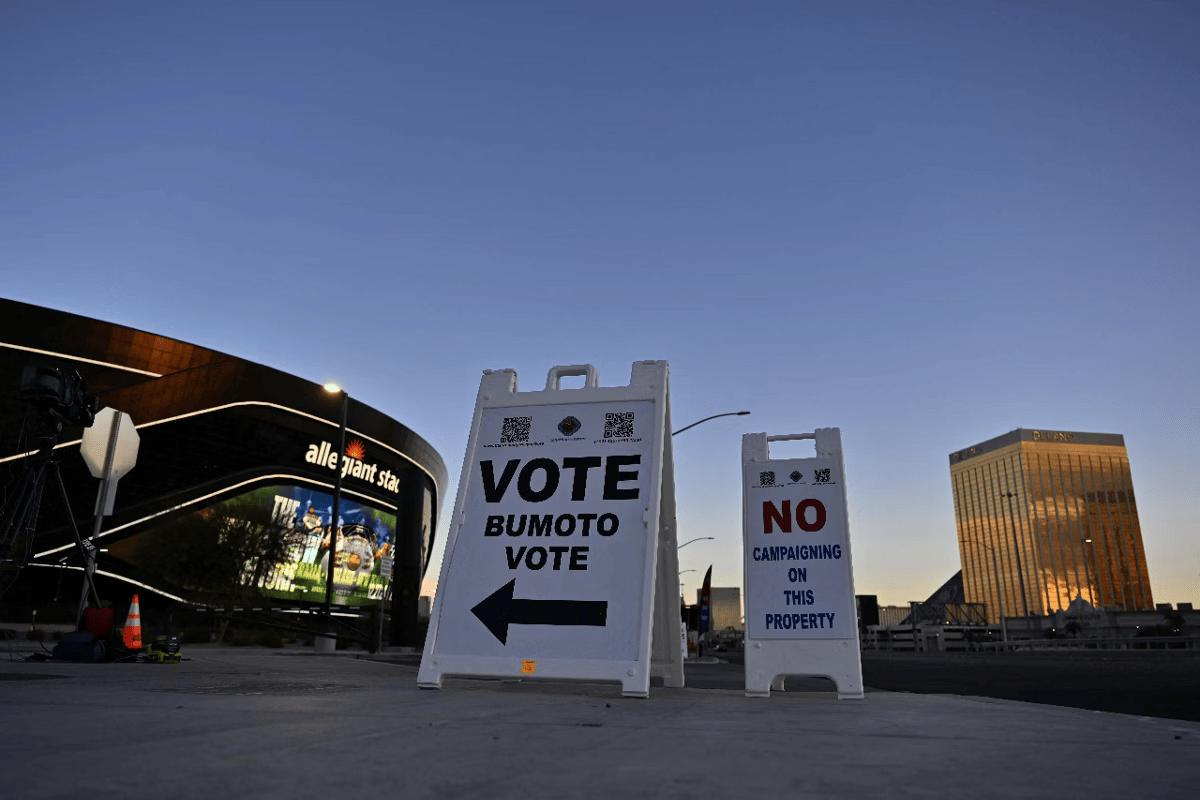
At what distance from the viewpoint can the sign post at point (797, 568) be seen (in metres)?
7.26

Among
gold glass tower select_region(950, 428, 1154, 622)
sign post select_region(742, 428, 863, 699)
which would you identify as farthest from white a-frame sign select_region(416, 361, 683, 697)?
gold glass tower select_region(950, 428, 1154, 622)

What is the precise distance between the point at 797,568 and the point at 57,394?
939cm

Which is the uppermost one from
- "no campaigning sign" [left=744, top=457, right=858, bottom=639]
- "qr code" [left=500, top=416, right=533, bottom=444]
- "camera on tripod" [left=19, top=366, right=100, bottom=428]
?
"camera on tripod" [left=19, top=366, right=100, bottom=428]

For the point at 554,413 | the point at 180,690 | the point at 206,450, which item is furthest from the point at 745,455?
the point at 206,450

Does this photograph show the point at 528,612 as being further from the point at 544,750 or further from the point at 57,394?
the point at 57,394

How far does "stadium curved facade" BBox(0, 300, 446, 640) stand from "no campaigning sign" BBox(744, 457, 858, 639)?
18.6 m

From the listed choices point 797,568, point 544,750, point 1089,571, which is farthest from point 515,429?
point 1089,571

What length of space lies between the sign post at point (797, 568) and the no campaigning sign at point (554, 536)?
2.04 meters

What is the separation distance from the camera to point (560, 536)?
6102 mm

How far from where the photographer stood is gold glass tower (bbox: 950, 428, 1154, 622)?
171750 millimetres

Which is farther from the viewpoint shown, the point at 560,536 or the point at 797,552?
the point at 797,552

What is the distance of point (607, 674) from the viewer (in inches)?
216

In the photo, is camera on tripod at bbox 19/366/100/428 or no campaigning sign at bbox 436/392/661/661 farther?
camera on tripod at bbox 19/366/100/428

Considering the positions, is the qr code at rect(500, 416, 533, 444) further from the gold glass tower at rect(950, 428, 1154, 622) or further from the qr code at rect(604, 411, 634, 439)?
the gold glass tower at rect(950, 428, 1154, 622)
